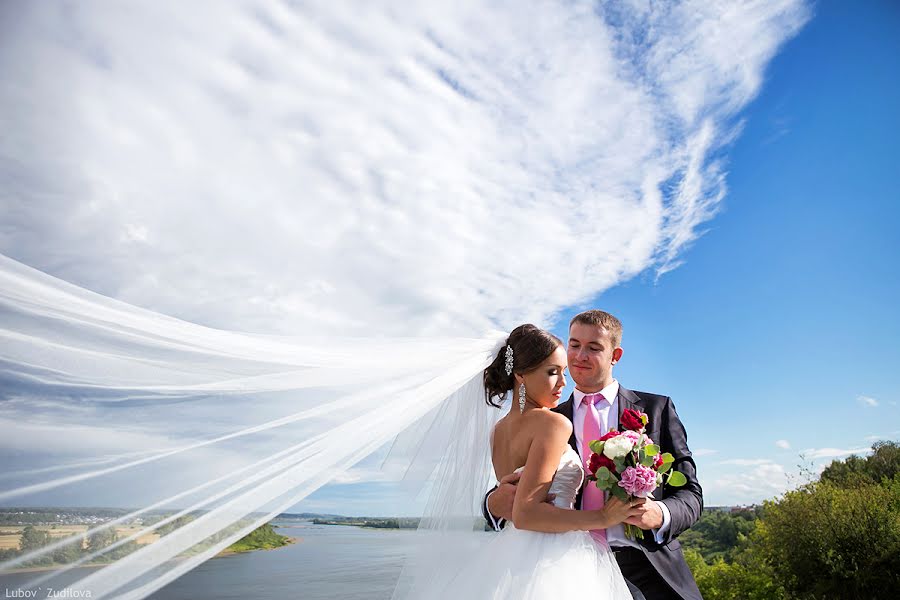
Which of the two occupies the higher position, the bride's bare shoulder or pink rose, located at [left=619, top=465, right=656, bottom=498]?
the bride's bare shoulder

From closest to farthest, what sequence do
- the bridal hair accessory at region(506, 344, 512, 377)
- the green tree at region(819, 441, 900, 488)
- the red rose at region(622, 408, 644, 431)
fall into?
the red rose at region(622, 408, 644, 431)
the bridal hair accessory at region(506, 344, 512, 377)
the green tree at region(819, 441, 900, 488)

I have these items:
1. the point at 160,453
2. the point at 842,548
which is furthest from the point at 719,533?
the point at 160,453

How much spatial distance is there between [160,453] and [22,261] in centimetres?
116

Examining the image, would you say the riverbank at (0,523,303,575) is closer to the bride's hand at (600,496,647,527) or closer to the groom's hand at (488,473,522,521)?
the groom's hand at (488,473,522,521)

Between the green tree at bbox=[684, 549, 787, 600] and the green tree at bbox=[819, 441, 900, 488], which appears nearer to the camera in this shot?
the green tree at bbox=[684, 549, 787, 600]

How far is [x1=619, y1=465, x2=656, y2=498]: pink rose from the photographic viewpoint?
9.96ft

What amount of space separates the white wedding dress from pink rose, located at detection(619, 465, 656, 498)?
0.42 metres

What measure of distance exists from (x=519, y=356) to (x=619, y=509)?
3.44ft

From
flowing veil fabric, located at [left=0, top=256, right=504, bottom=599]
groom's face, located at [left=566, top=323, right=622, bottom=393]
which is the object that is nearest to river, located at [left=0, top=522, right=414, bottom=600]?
flowing veil fabric, located at [left=0, top=256, right=504, bottom=599]

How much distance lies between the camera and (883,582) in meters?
13.6

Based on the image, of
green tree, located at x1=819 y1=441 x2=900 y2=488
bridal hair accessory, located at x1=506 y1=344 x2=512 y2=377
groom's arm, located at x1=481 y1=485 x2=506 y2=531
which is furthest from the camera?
green tree, located at x1=819 y1=441 x2=900 y2=488

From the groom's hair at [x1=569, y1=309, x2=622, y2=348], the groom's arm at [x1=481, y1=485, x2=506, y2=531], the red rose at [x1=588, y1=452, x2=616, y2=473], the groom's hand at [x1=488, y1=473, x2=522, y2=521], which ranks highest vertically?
the groom's hair at [x1=569, y1=309, x2=622, y2=348]

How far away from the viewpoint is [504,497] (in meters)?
3.47

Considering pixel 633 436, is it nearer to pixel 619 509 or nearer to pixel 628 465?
pixel 628 465
